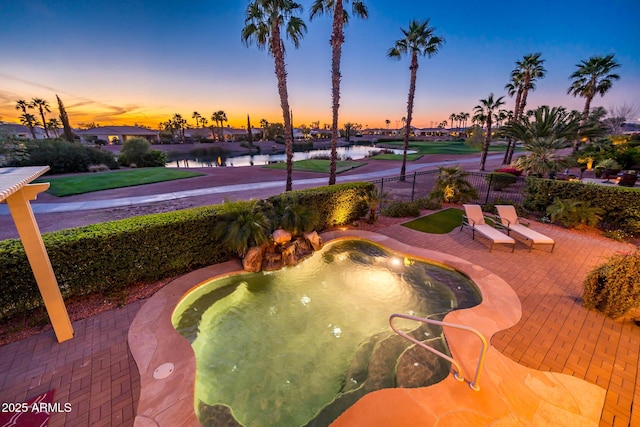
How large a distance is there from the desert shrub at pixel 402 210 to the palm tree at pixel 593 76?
27.4m

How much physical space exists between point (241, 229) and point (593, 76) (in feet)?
130

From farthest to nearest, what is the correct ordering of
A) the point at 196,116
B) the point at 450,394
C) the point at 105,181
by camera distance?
the point at 196,116 < the point at 105,181 < the point at 450,394

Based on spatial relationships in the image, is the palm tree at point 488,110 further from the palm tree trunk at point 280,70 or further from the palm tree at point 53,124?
the palm tree at point 53,124

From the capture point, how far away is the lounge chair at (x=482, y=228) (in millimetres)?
7664

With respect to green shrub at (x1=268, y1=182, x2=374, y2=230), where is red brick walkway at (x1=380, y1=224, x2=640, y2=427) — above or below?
below

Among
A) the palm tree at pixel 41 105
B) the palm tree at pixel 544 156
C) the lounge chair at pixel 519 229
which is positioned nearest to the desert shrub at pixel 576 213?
the lounge chair at pixel 519 229

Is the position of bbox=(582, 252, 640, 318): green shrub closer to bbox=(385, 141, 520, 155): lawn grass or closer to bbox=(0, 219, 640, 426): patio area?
bbox=(0, 219, 640, 426): patio area

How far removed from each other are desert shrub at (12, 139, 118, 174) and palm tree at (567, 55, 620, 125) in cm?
5170

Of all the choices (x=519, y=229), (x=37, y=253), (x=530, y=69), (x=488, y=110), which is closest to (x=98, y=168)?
(x=37, y=253)

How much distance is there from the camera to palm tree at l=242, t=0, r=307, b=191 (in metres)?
10.9

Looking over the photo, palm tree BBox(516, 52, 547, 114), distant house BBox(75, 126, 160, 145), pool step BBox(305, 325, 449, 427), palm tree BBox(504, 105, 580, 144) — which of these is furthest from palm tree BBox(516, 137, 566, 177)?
distant house BBox(75, 126, 160, 145)

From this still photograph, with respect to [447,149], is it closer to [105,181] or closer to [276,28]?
[276,28]

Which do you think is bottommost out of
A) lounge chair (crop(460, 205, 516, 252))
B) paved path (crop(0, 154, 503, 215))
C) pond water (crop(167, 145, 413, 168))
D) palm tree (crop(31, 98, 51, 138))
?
pond water (crop(167, 145, 413, 168))

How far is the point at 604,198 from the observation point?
9.12 metres
